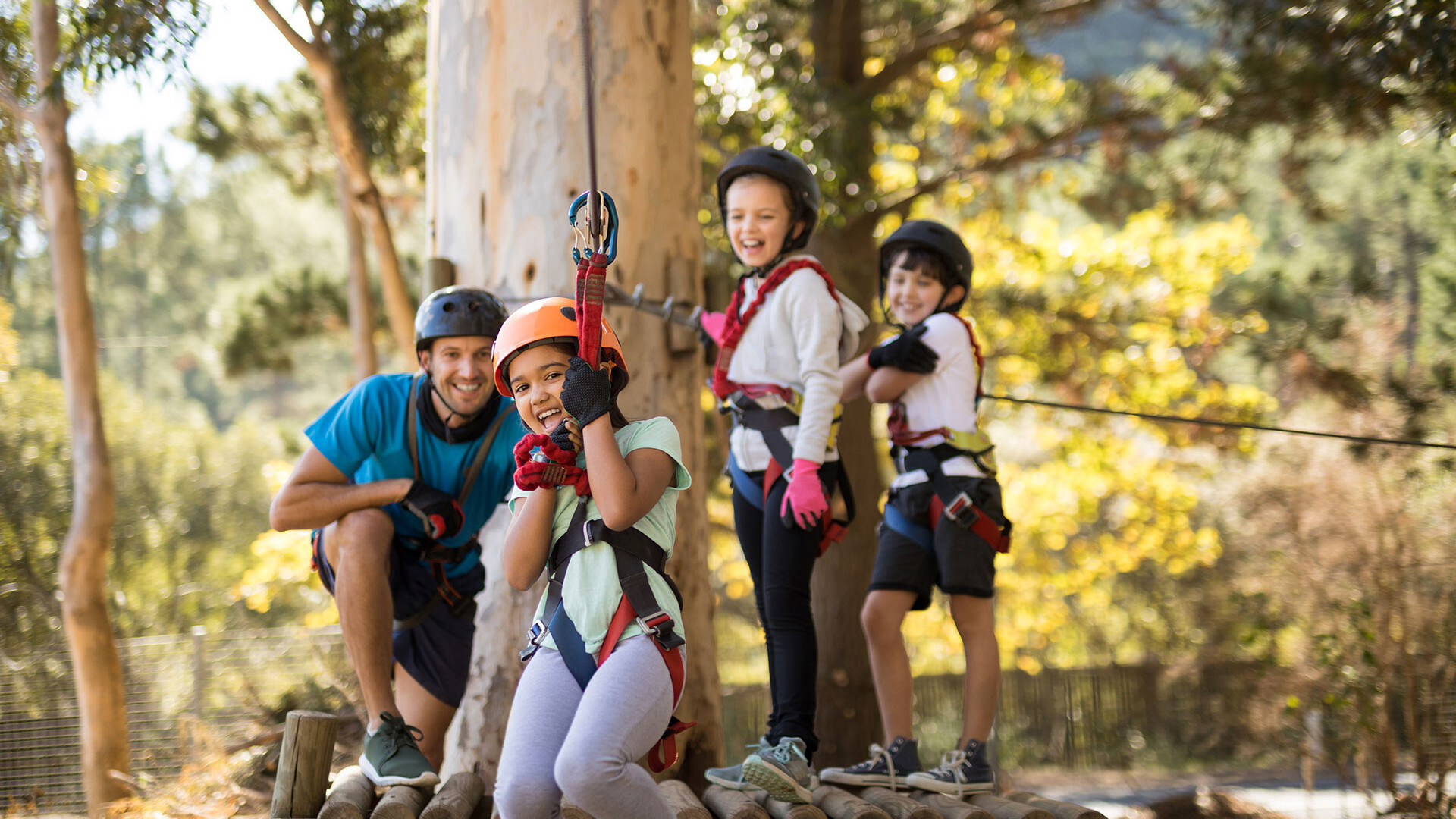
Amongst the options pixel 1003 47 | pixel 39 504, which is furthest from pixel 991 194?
pixel 39 504

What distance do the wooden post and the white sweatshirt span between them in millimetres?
1570

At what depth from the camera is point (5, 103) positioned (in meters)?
8.97

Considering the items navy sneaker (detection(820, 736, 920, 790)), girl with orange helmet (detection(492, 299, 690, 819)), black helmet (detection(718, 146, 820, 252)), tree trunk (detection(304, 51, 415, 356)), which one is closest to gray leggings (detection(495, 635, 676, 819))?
girl with orange helmet (detection(492, 299, 690, 819))

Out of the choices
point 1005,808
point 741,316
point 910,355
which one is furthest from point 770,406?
point 1005,808

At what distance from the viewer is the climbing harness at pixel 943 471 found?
3615 mm

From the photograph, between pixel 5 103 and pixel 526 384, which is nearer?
pixel 526 384

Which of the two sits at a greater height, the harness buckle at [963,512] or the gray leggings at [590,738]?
the harness buckle at [963,512]

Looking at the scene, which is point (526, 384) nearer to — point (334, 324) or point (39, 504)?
point (334, 324)

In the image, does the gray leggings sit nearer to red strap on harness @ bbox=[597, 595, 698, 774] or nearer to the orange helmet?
red strap on harness @ bbox=[597, 595, 698, 774]

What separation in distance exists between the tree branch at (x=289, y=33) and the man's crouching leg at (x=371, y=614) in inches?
166

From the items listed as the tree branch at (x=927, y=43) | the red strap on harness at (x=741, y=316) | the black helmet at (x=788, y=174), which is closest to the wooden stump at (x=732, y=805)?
the red strap on harness at (x=741, y=316)

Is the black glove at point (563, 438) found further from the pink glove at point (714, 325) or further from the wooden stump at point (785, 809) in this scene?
the pink glove at point (714, 325)

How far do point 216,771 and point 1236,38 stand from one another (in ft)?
31.4

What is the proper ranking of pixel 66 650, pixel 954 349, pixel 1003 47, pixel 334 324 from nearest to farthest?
pixel 954 349 < pixel 1003 47 < pixel 66 650 < pixel 334 324
